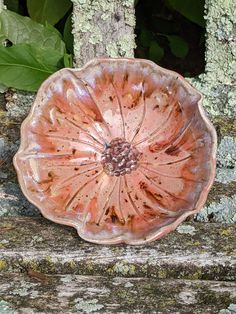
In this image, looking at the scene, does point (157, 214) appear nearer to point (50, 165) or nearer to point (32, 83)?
point (50, 165)

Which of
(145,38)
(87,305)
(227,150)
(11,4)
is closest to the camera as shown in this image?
(87,305)

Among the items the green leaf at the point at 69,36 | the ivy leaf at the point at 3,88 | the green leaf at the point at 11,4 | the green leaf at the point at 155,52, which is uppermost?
the green leaf at the point at 11,4

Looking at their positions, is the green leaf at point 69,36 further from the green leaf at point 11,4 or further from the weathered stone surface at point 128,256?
the weathered stone surface at point 128,256

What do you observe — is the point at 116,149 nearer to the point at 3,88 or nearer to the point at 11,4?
the point at 3,88

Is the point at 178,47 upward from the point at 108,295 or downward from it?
upward

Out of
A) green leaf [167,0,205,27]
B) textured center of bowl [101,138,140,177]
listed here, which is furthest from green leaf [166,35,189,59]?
textured center of bowl [101,138,140,177]

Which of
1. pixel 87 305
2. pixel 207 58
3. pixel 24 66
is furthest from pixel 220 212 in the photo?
pixel 24 66

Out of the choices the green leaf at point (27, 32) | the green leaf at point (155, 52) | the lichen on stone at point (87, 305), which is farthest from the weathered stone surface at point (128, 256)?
the green leaf at point (155, 52)

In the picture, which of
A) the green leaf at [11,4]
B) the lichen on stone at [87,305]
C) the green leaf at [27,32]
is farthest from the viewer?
the green leaf at [11,4]

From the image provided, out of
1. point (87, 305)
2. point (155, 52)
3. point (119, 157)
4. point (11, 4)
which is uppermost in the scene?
point (11, 4)
